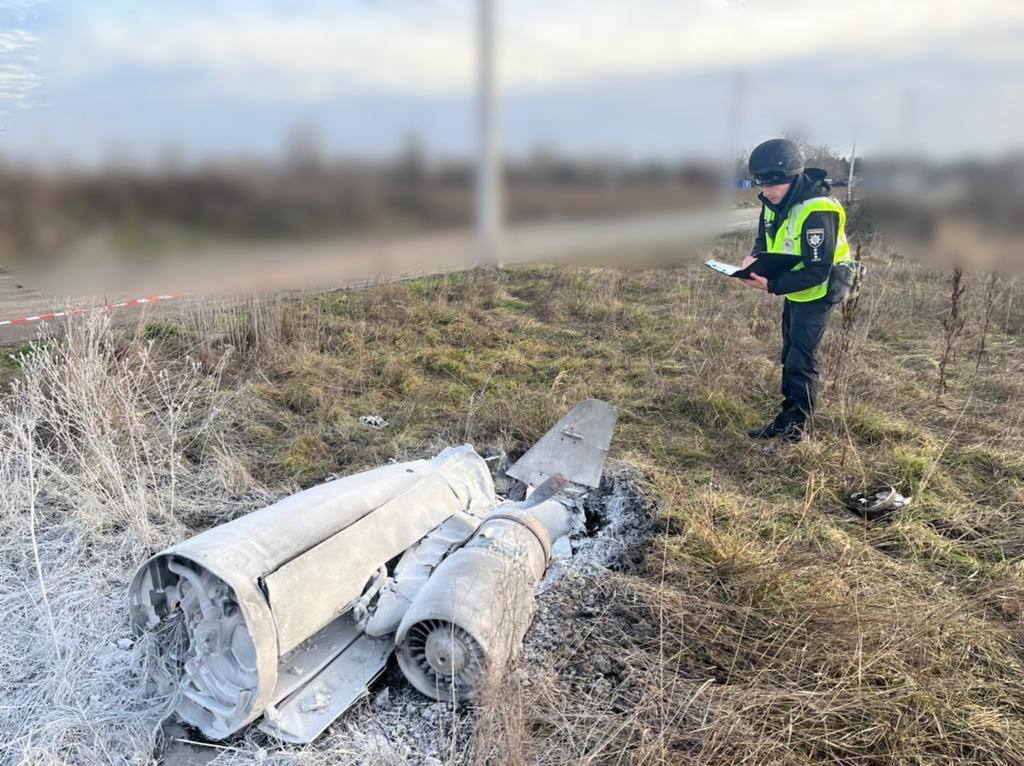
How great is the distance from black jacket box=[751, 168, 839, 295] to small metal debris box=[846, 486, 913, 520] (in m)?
1.53

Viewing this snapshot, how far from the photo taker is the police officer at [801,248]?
4.68 metres

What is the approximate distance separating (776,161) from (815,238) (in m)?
0.61

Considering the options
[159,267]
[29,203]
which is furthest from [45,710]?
[29,203]

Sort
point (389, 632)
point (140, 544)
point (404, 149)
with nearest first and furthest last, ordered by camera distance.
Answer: point (389, 632) < point (140, 544) < point (404, 149)

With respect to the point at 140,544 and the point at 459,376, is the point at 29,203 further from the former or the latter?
the point at 459,376

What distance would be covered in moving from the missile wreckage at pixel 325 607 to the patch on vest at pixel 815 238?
3070 mm

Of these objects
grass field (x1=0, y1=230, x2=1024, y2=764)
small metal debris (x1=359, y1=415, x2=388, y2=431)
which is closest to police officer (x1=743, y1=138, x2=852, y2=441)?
grass field (x1=0, y1=230, x2=1024, y2=764)

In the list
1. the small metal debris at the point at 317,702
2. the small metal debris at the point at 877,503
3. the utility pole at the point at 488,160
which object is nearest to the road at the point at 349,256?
the utility pole at the point at 488,160

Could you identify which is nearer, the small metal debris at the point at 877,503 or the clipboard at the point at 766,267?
the small metal debris at the point at 877,503

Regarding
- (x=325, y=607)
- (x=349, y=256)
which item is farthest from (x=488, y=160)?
(x=325, y=607)

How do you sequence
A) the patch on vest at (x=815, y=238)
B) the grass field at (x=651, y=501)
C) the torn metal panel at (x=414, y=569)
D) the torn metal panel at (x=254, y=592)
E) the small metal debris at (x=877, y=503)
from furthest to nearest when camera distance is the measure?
1. the patch on vest at (x=815, y=238)
2. the small metal debris at (x=877, y=503)
3. the torn metal panel at (x=414, y=569)
4. the grass field at (x=651, y=501)
5. the torn metal panel at (x=254, y=592)

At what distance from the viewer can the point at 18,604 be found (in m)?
3.07

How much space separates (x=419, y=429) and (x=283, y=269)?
1.78 metres

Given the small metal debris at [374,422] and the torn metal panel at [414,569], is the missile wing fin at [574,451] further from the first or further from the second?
the small metal debris at [374,422]
